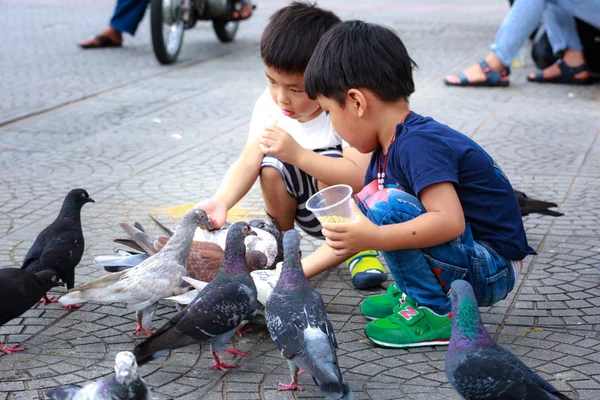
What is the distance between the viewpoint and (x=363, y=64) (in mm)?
3176

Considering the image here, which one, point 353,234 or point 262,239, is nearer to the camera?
point 353,234

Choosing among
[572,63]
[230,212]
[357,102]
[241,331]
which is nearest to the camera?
[357,102]

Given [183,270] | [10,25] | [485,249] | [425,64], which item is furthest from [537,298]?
[10,25]

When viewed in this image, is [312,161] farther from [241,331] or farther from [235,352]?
[235,352]

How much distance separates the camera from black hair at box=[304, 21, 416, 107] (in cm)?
318

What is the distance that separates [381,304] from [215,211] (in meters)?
0.99

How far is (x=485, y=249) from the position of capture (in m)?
3.29

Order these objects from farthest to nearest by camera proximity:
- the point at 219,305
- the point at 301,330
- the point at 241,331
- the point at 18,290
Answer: the point at 241,331, the point at 18,290, the point at 219,305, the point at 301,330

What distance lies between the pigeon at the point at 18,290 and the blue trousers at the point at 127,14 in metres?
7.98

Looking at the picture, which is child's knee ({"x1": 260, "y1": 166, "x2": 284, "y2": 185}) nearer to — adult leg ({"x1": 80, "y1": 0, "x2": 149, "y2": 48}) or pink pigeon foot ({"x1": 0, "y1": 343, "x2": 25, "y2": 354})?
pink pigeon foot ({"x1": 0, "y1": 343, "x2": 25, "y2": 354})

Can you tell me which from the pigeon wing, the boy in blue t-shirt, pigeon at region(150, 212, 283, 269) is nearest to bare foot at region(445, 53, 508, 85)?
pigeon at region(150, 212, 283, 269)

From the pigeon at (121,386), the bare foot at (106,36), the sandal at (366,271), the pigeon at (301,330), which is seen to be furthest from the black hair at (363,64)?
the bare foot at (106,36)

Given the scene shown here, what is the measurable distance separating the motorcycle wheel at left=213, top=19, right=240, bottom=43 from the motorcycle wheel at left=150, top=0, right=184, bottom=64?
1.18 metres

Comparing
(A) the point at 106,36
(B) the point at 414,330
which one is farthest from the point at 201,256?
(A) the point at 106,36
